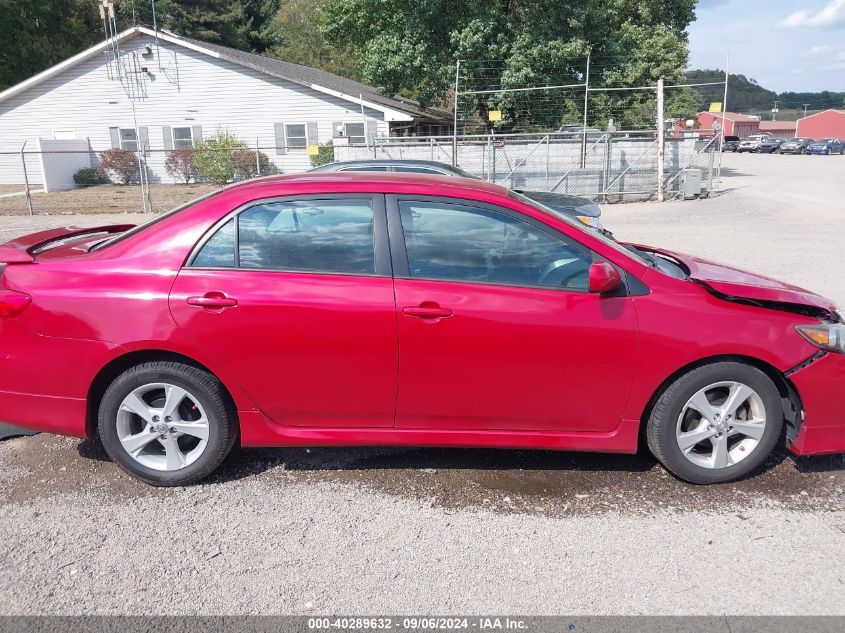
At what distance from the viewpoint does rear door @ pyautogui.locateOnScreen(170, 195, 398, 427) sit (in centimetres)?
340

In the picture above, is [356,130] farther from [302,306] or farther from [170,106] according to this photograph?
[302,306]

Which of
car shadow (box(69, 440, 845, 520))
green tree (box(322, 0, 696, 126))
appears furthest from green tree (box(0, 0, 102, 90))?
car shadow (box(69, 440, 845, 520))

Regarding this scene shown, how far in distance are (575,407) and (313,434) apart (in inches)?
55.3

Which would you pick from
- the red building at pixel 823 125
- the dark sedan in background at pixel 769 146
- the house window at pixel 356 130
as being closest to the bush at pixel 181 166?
the house window at pixel 356 130

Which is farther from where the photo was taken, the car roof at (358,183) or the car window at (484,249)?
the car roof at (358,183)

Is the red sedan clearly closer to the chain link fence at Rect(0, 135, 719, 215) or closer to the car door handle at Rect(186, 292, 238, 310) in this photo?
the car door handle at Rect(186, 292, 238, 310)

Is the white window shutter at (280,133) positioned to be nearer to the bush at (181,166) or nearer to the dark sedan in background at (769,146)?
the bush at (181,166)

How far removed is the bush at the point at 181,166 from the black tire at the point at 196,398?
1008 inches

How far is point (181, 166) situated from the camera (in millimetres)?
27969

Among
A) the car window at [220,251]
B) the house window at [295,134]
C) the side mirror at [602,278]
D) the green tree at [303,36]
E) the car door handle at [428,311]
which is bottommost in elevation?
the car door handle at [428,311]

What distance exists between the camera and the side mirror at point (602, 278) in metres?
3.32

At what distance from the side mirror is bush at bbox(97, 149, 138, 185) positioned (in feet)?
90.8

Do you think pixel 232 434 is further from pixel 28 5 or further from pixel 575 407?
pixel 28 5

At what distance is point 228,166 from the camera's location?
2545 centimetres
